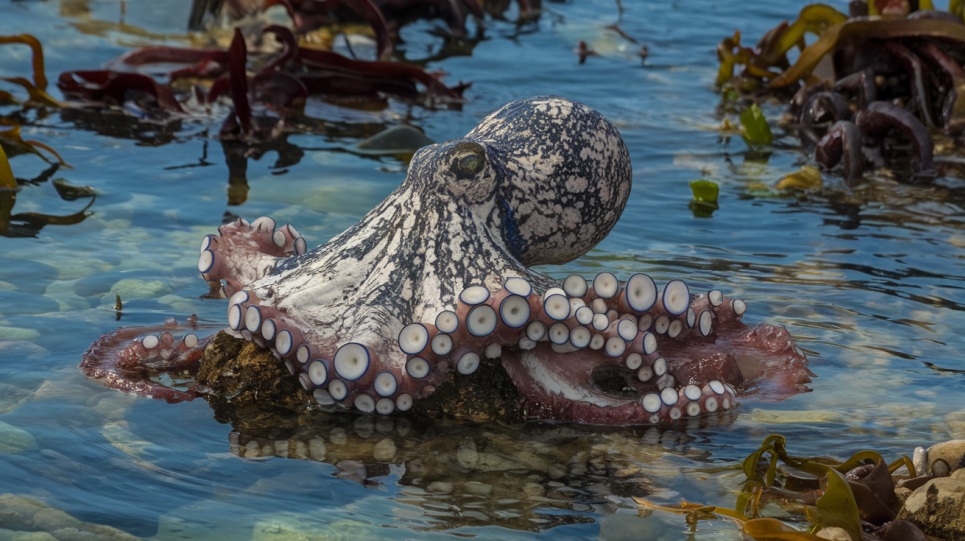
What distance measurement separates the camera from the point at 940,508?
242cm

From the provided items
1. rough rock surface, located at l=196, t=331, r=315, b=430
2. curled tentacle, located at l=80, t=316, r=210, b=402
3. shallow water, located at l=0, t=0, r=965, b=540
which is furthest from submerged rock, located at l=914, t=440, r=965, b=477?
curled tentacle, located at l=80, t=316, r=210, b=402

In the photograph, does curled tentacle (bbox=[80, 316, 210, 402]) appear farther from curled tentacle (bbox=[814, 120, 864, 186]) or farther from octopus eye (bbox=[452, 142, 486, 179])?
curled tentacle (bbox=[814, 120, 864, 186])

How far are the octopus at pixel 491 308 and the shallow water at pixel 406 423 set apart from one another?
0.14 metres

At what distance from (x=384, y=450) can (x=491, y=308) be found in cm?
51

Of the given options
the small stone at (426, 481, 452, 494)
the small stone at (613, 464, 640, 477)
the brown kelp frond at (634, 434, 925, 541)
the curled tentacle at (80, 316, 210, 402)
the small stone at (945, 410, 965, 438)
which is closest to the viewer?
the brown kelp frond at (634, 434, 925, 541)

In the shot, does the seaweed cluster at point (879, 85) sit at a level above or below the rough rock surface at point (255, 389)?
above

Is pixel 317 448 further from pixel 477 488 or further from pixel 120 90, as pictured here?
pixel 120 90

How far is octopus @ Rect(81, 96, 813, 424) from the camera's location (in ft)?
9.60

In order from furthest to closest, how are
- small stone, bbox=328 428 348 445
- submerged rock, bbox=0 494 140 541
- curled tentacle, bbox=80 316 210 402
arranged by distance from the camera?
curled tentacle, bbox=80 316 210 402 → small stone, bbox=328 428 348 445 → submerged rock, bbox=0 494 140 541

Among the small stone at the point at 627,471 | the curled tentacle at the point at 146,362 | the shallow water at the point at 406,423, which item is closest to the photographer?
the shallow water at the point at 406,423

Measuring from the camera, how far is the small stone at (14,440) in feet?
8.75

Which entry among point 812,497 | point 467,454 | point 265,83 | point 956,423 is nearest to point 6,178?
point 265,83

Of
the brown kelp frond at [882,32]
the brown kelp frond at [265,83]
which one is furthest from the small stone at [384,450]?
the brown kelp frond at [882,32]

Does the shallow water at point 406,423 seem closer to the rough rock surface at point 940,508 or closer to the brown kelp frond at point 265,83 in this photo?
the brown kelp frond at point 265,83
